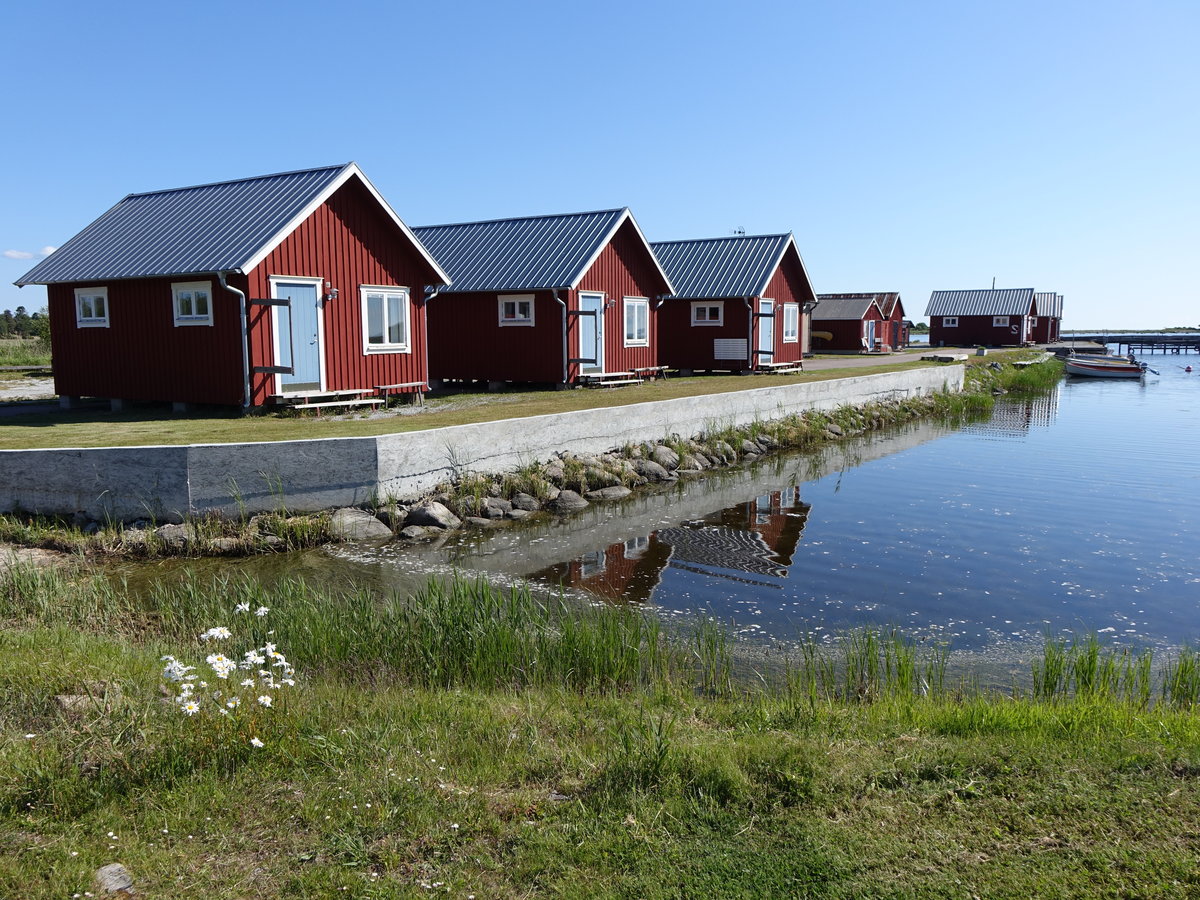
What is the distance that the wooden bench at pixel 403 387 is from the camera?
20125 mm

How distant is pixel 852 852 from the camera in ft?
14.3

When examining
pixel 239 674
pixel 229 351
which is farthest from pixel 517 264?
pixel 239 674

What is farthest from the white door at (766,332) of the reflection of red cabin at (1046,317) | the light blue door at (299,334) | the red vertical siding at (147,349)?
the reflection of red cabin at (1046,317)

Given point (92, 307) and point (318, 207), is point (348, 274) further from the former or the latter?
point (92, 307)

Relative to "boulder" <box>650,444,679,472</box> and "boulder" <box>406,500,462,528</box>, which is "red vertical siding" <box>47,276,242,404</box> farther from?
"boulder" <box>650,444,679,472</box>

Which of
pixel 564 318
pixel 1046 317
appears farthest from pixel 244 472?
pixel 1046 317

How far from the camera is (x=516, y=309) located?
2556cm

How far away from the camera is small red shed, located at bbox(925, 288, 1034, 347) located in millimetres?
67625

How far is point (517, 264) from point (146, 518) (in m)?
15.0

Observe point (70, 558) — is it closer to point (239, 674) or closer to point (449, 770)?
point (239, 674)

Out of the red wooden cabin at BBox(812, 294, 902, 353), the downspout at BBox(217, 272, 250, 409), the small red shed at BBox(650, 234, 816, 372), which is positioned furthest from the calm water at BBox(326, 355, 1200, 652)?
the red wooden cabin at BBox(812, 294, 902, 353)

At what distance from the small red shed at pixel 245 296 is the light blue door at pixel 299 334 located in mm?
21

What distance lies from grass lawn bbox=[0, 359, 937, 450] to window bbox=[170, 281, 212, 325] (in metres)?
1.78

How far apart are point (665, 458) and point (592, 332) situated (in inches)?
315
